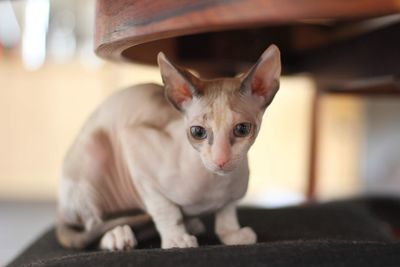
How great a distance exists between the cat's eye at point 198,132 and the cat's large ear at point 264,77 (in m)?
0.08

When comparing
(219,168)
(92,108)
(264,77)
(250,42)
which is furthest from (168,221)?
(92,108)

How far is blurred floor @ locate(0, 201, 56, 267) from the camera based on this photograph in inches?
77.1

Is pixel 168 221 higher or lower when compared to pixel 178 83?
lower

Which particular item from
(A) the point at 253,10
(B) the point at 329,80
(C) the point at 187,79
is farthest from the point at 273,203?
(A) the point at 253,10

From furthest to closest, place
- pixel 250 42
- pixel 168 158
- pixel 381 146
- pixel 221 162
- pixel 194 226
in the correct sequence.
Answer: pixel 381 146, pixel 250 42, pixel 194 226, pixel 168 158, pixel 221 162

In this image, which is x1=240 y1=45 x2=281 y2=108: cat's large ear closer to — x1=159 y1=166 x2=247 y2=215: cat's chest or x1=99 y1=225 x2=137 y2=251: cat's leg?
x1=159 y1=166 x2=247 y2=215: cat's chest

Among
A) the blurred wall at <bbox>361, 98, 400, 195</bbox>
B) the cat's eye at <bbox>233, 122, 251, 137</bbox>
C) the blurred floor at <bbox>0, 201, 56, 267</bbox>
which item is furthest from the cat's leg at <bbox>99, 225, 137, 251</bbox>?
the blurred wall at <bbox>361, 98, 400, 195</bbox>

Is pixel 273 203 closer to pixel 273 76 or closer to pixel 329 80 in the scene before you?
pixel 329 80

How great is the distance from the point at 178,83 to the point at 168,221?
218mm

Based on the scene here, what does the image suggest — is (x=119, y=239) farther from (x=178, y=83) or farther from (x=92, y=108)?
(x=92, y=108)

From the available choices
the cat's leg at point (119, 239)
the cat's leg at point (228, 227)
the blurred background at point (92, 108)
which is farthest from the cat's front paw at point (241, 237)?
the blurred background at point (92, 108)

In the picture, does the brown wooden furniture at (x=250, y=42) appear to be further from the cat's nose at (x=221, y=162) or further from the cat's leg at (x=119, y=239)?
the cat's leg at (x=119, y=239)

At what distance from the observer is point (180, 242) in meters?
0.77

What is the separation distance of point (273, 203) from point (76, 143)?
1.80 meters
